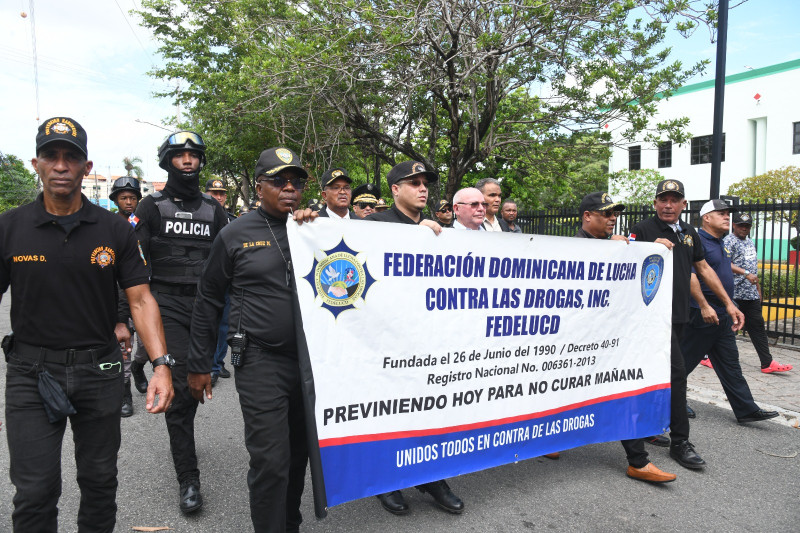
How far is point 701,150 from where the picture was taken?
30.7 meters

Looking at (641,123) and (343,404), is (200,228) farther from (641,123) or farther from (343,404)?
(641,123)

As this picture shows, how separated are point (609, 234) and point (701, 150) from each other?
102ft

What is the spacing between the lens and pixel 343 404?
2.94 m

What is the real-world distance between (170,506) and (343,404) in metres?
1.48

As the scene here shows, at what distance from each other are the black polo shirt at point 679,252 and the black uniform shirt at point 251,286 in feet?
9.37

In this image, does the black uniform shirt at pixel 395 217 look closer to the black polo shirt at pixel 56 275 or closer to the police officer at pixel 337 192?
the black polo shirt at pixel 56 275

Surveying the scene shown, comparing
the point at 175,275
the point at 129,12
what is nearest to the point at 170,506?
the point at 175,275

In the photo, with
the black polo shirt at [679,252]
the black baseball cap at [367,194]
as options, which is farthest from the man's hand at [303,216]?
the black baseball cap at [367,194]

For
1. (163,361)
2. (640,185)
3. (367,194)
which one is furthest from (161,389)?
(640,185)

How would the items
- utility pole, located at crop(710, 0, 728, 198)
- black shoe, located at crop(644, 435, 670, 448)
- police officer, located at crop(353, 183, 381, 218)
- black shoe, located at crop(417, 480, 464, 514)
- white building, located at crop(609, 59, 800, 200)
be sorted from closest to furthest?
black shoe, located at crop(417, 480, 464, 514) → black shoe, located at crop(644, 435, 670, 448) → police officer, located at crop(353, 183, 381, 218) → utility pole, located at crop(710, 0, 728, 198) → white building, located at crop(609, 59, 800, 200)

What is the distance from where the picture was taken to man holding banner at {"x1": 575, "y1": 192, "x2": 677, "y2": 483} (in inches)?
151

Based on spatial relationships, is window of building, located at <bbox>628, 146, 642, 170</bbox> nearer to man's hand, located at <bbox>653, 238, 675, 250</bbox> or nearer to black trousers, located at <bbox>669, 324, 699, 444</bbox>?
man's hand, located at <bbox>653, 238, 675, 250</bbox>

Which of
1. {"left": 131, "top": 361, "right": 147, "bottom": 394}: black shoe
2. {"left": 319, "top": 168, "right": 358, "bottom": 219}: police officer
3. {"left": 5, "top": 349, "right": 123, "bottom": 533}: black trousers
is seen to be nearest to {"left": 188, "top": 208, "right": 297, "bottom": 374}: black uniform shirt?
{"left": 5, "top": 349, "right": 123, "bottom": 533}: black trousers

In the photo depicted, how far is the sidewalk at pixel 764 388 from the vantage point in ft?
18.2
